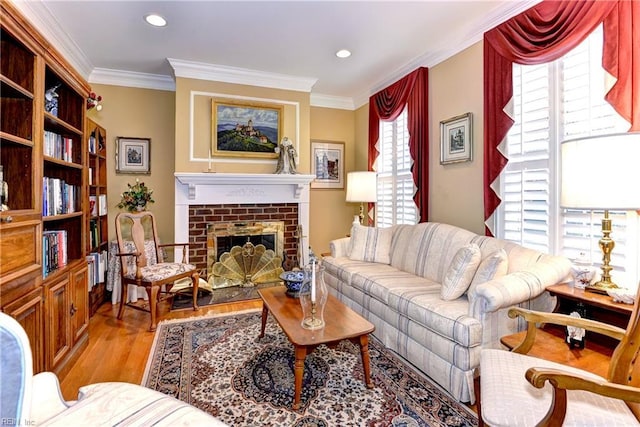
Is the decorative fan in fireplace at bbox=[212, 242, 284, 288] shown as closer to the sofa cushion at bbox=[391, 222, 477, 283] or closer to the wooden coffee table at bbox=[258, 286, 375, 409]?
the sofa cushion at bbox=[391, 222, 477, 283]

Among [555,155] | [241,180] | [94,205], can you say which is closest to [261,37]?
[241,180]

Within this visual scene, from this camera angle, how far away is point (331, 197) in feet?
16.5

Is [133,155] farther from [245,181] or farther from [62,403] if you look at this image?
[62,403]

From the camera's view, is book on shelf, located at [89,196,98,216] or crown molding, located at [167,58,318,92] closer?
book on shelf, located at [89,196,98,216]

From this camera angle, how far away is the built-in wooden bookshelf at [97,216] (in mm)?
3295

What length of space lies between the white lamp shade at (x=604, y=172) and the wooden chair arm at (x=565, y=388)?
91 centimetres

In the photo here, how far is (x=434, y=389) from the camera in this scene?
197 centimetres

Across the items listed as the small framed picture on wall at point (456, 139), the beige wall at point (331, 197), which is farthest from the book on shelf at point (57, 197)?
the small framed picture on wall at point (456, 139)

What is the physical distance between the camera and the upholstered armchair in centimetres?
84

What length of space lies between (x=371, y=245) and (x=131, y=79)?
3577 mm

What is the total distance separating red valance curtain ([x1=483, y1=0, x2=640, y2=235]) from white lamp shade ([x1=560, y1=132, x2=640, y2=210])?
515 millimetres

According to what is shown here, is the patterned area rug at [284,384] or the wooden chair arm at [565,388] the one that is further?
the patterned area rug at [284,384]

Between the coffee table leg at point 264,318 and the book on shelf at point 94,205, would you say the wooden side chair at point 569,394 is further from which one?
the book on shelf at point 94,205

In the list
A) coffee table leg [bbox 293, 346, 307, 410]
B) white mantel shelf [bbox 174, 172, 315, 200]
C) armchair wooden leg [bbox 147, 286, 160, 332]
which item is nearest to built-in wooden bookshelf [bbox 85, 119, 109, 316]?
armchair wooden leg [bbox 147, 286, 160, 332]
